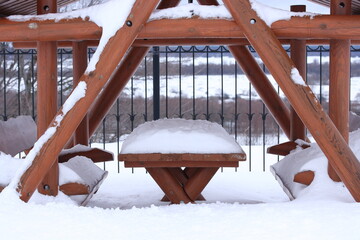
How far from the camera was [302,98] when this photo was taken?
4.23 meters

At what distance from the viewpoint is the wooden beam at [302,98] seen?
4.21 metres

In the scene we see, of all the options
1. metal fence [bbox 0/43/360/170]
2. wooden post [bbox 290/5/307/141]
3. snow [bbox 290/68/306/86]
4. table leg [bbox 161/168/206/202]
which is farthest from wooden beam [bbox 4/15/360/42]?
metal fence [bbox 0/43/360/170]

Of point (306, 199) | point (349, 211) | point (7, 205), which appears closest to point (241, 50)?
point (306, 199)

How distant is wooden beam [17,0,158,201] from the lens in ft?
14.0

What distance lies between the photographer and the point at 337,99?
15.0ft

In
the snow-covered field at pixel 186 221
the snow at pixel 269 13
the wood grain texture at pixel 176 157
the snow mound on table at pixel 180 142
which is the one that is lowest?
the snow-covered field at pixel 186 221

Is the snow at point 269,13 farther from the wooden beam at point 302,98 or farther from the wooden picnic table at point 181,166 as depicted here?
the wooden picnic table at point 181,166

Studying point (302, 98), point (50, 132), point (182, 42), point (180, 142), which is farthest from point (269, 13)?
point (182, 42)

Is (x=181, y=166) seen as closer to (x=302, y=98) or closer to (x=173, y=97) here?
(x=302, y=98)

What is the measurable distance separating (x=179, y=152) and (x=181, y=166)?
0.13m

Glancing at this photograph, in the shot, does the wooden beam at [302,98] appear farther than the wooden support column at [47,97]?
No

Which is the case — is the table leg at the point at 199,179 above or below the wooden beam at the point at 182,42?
below

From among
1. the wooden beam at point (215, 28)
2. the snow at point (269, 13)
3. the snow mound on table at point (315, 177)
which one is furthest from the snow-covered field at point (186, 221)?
the snow at point (269, 13)

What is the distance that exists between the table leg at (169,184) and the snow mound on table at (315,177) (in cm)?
94
